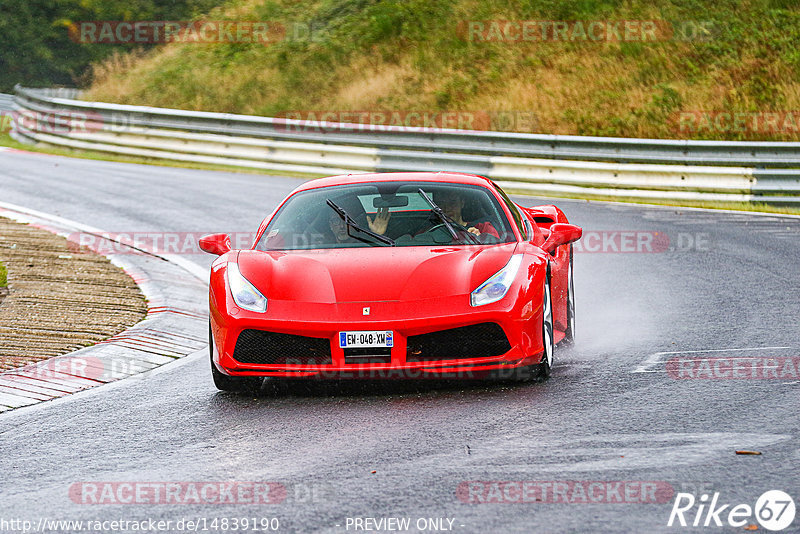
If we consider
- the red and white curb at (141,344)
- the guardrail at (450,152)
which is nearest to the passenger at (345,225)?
the red and white curb at (141,344)

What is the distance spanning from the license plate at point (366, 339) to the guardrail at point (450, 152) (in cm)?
1186

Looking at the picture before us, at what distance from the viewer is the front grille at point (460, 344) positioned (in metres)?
6.24

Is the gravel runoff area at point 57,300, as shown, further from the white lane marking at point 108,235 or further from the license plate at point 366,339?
the license plate at point 366,339

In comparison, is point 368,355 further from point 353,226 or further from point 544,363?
point 353,226

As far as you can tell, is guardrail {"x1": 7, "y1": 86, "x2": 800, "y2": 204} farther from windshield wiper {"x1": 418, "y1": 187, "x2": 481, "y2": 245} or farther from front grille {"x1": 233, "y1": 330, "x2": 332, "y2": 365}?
front grille {"x1": 233, "y1": 330, "x2": 332, "y2": 365}

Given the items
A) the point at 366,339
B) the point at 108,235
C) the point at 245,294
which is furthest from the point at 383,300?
the point at 108,235

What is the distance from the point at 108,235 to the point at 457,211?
725 centimetres

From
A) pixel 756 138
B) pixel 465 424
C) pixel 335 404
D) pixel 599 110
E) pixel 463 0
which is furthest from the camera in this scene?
pixel 463 0

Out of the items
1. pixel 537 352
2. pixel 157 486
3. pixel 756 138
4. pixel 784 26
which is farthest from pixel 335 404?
pixel 784 26

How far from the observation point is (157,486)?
4.80 metres

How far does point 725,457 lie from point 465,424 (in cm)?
134

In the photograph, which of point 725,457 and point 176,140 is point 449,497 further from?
point 176,140

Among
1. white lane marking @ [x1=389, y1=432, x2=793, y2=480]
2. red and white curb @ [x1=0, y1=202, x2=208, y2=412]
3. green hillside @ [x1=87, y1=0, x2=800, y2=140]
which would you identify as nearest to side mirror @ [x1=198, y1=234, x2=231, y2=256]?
red and white curb @ [x1=0, y1=202, x2=208, y2=412]

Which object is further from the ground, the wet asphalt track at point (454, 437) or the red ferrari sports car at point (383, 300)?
the red ferrari sports car at point (383, 300)
